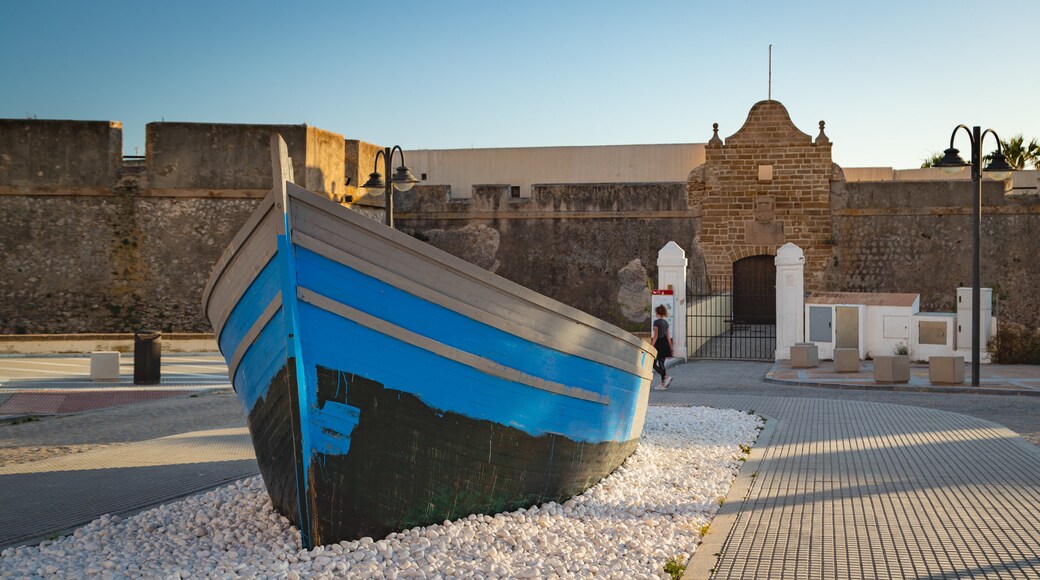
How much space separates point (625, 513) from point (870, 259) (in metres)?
21.8

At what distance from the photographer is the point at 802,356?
16.7m

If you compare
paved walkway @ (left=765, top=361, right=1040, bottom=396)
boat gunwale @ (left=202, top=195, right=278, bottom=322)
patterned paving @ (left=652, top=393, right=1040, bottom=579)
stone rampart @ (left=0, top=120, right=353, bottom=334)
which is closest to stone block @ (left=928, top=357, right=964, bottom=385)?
paved walkway @ (left=765, top=361, right=1040, bottom=396)

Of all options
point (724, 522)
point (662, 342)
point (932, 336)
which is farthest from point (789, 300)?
point (724, 522)

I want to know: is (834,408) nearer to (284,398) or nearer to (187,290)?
(284,398)

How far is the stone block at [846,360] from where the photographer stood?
15.7 metres

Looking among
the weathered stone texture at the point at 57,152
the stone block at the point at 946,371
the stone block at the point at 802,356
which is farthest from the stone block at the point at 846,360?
the weathered stone texture at the point at 57,152

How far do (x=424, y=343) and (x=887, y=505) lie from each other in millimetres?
3223

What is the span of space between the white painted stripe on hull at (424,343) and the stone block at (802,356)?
11891 mm

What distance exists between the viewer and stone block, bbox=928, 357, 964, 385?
1393cm

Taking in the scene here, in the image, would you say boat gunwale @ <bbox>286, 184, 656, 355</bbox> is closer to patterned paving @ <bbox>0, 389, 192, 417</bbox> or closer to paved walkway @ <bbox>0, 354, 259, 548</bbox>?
paved walkway @ <bbox>0, 354, 259, 548</bbox>

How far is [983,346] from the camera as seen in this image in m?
17.2

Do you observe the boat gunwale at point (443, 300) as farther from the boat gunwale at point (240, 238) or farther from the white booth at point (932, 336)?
the white booth at point (932, 336)

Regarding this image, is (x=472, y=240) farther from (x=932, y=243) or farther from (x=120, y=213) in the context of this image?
(x=932, y=243)

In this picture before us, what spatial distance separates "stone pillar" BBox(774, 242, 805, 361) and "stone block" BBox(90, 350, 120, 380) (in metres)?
11.4
